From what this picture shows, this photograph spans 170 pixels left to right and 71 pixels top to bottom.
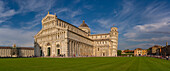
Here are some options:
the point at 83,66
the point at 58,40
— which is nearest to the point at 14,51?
the point at 58,40

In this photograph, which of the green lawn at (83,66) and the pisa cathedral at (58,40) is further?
the pisa cathedral at (58,40)

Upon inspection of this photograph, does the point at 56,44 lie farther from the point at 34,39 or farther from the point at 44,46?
the point at 34,39

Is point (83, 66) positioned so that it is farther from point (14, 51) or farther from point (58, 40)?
point (14, 51)

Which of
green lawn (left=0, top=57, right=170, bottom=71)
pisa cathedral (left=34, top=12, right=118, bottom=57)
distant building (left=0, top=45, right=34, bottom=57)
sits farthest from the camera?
distant building (left=0, top=45, right=34, bottom=57)

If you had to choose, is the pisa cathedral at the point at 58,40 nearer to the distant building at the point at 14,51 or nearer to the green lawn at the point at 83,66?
the distant building at the point at 14,51

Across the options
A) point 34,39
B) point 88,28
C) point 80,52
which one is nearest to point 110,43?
point 88,28

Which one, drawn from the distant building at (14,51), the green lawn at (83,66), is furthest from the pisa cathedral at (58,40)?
the green lawn at (83,66)

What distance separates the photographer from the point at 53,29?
2314 inches

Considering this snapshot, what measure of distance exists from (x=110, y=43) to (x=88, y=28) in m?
20.8

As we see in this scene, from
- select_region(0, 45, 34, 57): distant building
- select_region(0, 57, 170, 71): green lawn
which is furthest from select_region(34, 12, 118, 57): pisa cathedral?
select_region(0, 57, 170, 71): green lawn

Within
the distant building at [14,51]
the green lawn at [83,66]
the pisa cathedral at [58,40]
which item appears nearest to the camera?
the green lawn at [83,66]

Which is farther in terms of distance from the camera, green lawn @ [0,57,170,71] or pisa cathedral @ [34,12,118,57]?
pisa cathedral @ [34,12,118,57]

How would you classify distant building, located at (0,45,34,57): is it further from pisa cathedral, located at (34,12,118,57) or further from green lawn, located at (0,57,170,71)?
green lawn, located at (0,57,170,71)

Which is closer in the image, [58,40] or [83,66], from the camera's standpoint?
[83,66]
